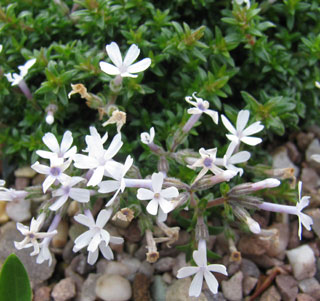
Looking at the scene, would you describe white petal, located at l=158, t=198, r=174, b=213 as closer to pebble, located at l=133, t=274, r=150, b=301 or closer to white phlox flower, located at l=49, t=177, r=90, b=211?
white phlox flower, located at l=49, t=177, r=90, b=211

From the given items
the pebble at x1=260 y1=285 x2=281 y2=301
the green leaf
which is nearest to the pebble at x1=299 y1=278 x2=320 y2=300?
the pebble at x1=260 y1=285 x2=281 y2=301

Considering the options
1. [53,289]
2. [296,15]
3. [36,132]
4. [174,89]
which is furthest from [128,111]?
[296,15]

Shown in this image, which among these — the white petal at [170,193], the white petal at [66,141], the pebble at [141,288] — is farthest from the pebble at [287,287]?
the white petal at [66,141]

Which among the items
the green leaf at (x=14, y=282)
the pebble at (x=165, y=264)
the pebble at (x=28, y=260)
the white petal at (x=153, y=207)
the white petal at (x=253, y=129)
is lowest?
the pebble at (x=165, y=264)

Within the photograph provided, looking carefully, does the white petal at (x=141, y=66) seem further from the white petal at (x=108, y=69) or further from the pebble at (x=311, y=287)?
the pebble at (x=311, y=287)

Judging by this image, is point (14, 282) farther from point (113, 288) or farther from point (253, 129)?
point (253, 129)

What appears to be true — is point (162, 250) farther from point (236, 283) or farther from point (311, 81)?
point (311, 81)

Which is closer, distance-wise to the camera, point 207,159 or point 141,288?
point 207,159

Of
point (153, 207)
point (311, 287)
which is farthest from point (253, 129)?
point (311, 287)
